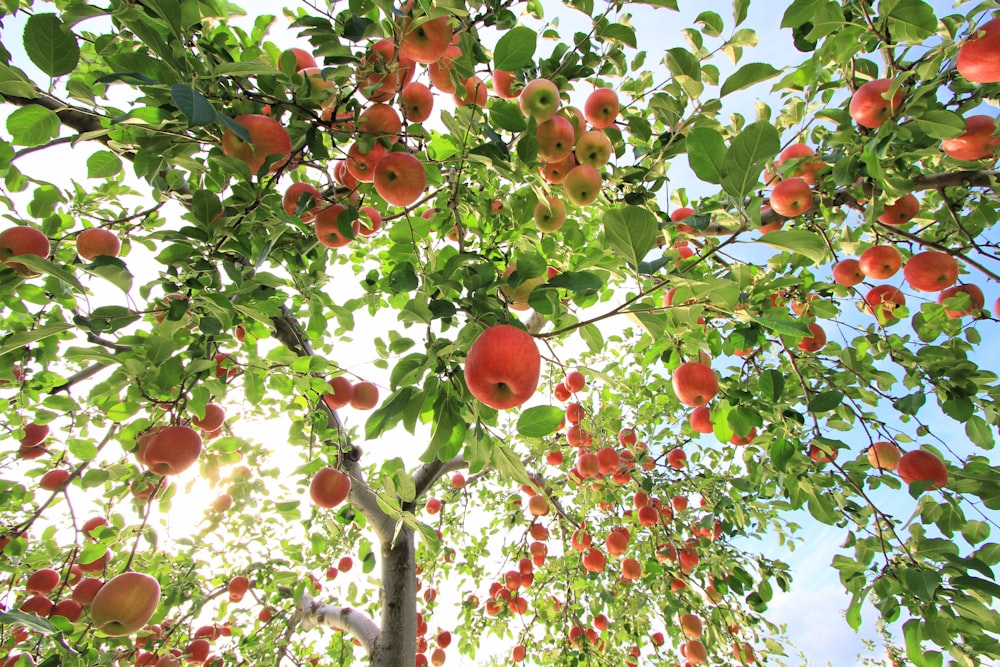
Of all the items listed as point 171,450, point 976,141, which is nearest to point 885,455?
point 976,141

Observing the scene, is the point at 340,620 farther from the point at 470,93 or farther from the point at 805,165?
the point at 805,165

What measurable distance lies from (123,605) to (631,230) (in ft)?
8.84

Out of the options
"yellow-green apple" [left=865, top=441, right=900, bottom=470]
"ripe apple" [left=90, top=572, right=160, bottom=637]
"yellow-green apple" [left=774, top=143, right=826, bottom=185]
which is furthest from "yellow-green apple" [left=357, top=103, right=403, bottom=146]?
"yellow-green apple" [left=865, top=441, right=900, bottom=470]

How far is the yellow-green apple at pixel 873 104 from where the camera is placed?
1704mm

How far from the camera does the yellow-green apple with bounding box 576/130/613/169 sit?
177 centimetres

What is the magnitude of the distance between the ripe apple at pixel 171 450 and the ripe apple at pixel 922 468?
3267 mm

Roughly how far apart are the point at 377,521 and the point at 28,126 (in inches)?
127

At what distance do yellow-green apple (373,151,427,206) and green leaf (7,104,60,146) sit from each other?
3.13 feet

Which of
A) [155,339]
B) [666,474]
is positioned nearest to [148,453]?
[155,339]

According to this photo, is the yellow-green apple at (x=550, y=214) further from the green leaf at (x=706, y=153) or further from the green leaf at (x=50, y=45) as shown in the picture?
the green leaf at (x=50, y=45)

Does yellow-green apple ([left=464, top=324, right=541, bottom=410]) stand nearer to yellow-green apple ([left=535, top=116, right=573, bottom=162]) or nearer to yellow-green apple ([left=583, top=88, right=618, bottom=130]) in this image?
yellow-green apple ([left=535, top=116, right=573, bottom=162])

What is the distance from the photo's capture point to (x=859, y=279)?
8.28 ft

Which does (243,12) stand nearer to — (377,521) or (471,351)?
(471,351)

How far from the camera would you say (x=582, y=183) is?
168 cm
